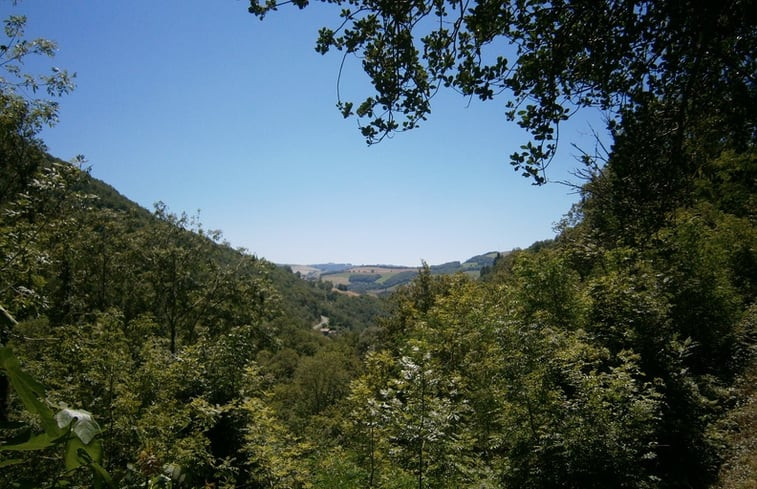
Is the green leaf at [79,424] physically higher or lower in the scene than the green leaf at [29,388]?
lower

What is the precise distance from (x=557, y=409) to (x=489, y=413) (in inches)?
80.0

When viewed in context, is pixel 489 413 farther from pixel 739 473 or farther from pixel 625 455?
pixel 739 473

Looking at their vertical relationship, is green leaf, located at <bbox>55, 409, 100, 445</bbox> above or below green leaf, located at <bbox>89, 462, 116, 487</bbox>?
above

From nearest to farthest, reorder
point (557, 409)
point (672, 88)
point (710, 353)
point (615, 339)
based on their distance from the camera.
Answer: point (672, 88) < point (557, 409) < point (615, 339) < point (710, 353)

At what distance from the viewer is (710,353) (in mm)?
11273

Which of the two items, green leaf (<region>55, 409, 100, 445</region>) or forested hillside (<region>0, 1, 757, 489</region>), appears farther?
forested hillside (<region>0, 1, 757, 489</region>)

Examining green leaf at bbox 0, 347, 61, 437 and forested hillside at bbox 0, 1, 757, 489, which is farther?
forested hillside at bbox 0, 1, 757, 489

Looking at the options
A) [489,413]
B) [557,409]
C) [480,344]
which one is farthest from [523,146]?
[480,344]

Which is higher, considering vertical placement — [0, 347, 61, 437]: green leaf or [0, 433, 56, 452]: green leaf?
[0, 347, 61, 437]: green leaf

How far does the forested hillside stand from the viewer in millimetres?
2723

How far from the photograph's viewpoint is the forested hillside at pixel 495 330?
272cm

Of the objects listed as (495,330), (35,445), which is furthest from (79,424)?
(495,330)

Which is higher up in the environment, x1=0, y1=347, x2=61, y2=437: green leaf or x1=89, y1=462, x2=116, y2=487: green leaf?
x1=0, y1=347, x2=61, y2=437: green leaf

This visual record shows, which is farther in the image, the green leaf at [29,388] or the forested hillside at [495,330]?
the forested hillside at [495,330]
